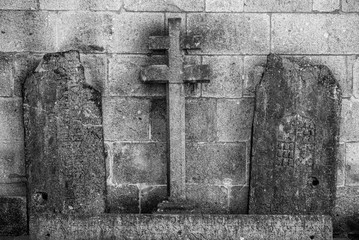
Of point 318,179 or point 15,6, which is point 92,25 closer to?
point 15,6

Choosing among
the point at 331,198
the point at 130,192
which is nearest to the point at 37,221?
the point at 130,192

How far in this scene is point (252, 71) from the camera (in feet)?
15.2

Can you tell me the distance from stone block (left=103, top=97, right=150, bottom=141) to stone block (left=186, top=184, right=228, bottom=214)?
0.61 m

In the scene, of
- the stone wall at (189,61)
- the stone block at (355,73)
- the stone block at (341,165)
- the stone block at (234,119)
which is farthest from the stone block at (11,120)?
the stone block at (355,73)

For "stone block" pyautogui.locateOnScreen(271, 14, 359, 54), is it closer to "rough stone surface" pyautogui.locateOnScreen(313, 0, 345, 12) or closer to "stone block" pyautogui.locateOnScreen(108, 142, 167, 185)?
"rough stone surface" pyautogui.locateOnScreen(313, 0, 345, 12)

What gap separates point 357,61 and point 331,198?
3.81 ft

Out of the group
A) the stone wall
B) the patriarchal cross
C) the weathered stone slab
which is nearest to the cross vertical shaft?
the patriarchal cross

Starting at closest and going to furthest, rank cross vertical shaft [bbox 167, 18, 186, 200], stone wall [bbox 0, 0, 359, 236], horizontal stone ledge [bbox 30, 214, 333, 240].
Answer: horizontal stone ledge [bbox 30, 214, 333, 240]
cross vertical shaft [bbox 167, 18, 186, 200]
stone wall [bbox 0, 0, 359, 236]

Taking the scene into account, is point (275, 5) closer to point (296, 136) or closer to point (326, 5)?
point (326, 5)

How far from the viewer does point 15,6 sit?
14.8ft

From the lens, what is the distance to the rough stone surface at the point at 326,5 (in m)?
4.56

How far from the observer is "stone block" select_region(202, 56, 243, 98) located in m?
4.60

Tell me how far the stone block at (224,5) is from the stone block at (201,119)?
746 mm

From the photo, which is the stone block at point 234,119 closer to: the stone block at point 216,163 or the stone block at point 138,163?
the stone block at point 216,163
